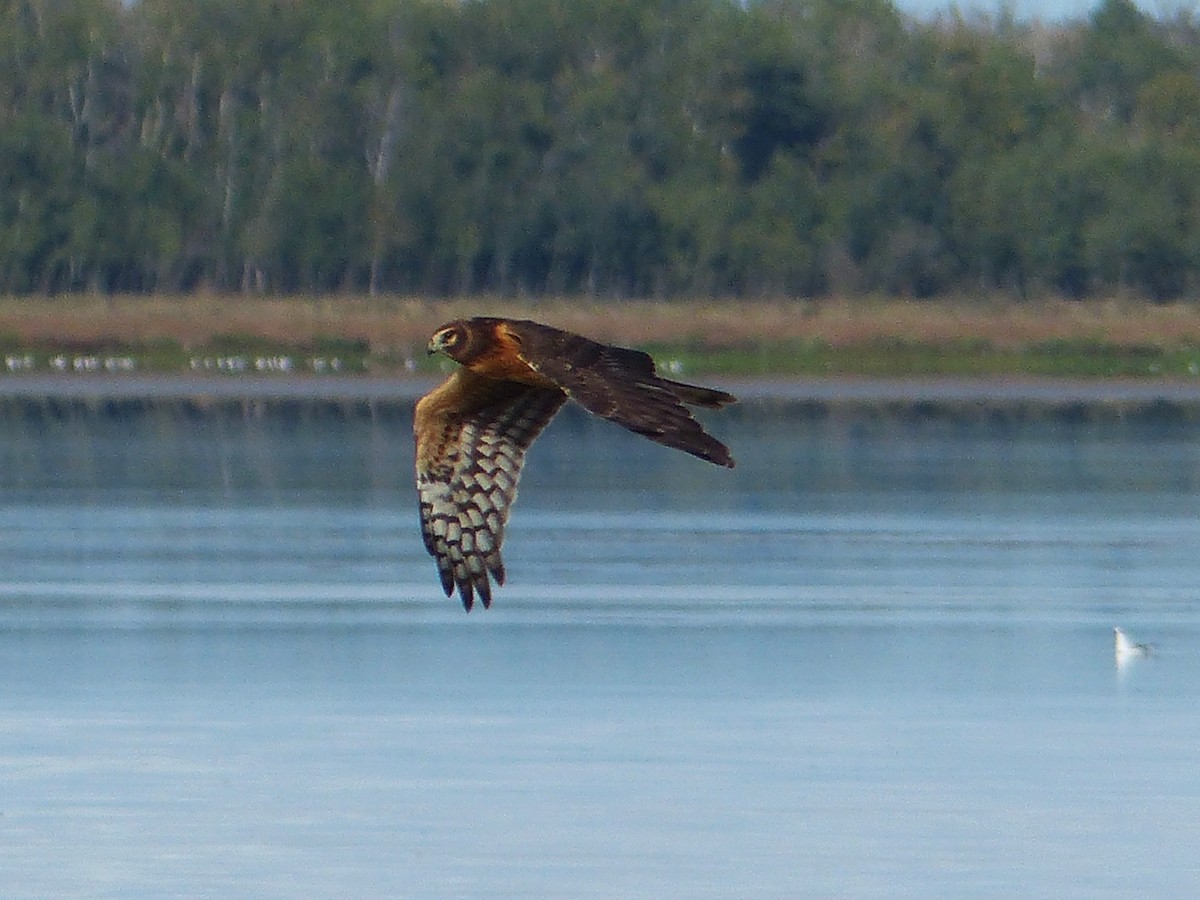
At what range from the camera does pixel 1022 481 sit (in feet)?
89.7

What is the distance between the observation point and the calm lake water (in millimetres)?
10648

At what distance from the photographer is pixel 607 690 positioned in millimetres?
14422

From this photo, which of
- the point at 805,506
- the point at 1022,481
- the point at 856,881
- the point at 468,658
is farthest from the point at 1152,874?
the point at 1022,481

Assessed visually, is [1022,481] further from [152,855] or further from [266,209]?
[266,209]

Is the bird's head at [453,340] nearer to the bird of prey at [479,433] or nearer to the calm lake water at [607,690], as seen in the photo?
the bird of prey at [479,433]

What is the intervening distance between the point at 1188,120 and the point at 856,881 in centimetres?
4490

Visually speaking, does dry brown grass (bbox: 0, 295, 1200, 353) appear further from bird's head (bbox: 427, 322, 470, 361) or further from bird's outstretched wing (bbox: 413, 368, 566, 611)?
bird's head (bbox: 427, 322, 470, 361)

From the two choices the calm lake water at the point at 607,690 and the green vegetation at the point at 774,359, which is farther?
the green vegetation at the point at 774,359

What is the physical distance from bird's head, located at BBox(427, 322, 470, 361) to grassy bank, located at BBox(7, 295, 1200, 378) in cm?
3085

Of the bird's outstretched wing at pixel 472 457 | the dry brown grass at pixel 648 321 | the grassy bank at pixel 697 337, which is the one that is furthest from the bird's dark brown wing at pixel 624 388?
the dry brown grass at pixel 648 321

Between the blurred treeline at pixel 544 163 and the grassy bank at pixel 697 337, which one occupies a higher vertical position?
the blurred treeline at pixel 544 163

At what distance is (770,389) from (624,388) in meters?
32.5

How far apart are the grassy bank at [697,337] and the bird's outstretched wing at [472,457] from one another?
1193 inches

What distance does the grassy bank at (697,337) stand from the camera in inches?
1596
